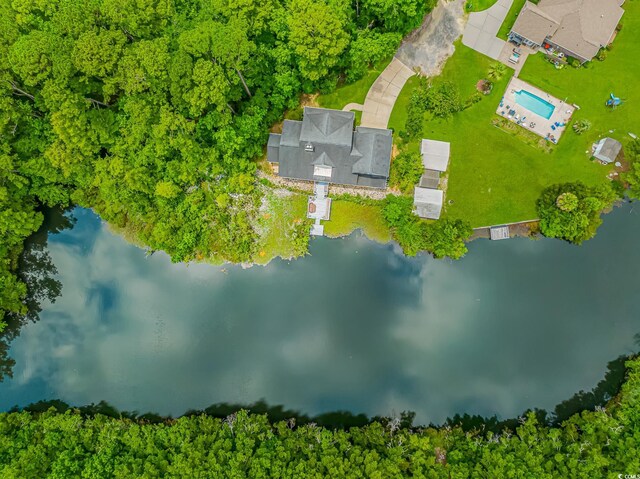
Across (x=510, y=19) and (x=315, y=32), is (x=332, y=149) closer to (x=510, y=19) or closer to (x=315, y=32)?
(x=315, y=32)

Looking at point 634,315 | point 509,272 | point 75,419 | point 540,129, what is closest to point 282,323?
point 75,419

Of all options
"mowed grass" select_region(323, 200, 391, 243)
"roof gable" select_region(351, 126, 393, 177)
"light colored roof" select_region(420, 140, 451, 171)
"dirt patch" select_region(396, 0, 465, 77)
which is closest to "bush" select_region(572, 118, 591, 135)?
"light colored roof" select_region(420, 140, 451, 171)

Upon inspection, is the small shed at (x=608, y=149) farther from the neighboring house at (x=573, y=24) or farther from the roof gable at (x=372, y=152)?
the roof gable at (x=372, y=152)

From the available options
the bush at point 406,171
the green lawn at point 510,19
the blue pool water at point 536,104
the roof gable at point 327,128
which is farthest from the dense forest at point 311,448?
the green lawn at point 510,19

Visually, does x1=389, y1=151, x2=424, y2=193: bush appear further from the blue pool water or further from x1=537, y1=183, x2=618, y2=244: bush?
x1=537, y1=183, x2=618, y2=244: bush

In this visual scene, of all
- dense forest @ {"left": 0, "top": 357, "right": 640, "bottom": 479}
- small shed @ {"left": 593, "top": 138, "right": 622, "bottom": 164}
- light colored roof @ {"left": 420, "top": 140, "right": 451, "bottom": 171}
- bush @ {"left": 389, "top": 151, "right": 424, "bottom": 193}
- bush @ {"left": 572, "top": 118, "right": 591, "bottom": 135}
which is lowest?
dense forest @ {"left": 0, "top": 357, "right": 640, "bottom": 479}

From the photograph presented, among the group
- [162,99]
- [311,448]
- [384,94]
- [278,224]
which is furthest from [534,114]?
[311,448]
